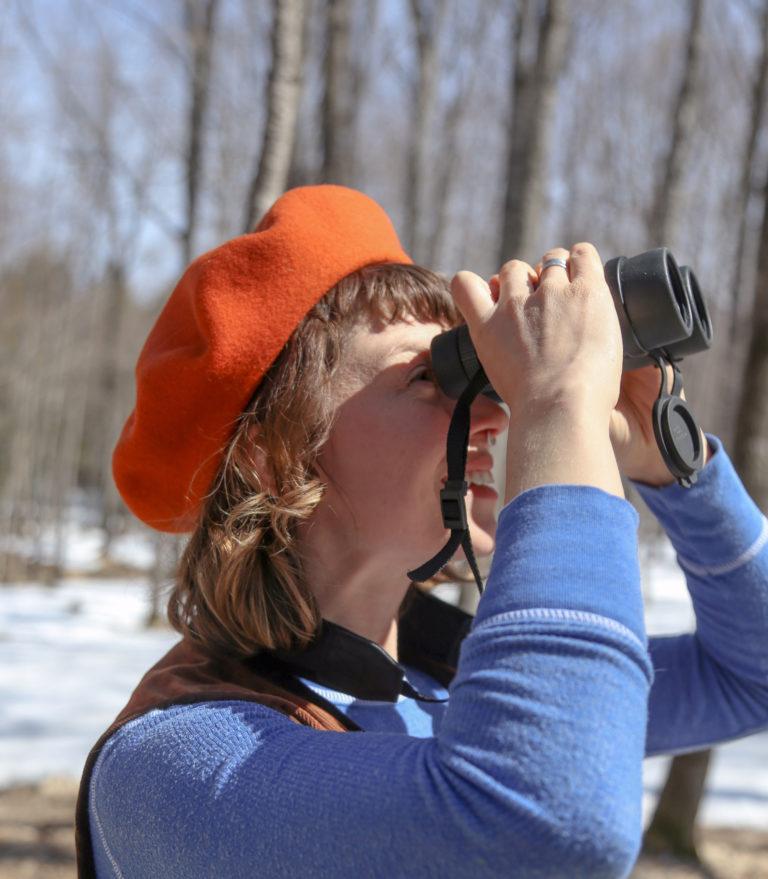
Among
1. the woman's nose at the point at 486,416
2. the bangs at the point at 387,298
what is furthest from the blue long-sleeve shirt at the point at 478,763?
the bangs at the point at 387,298

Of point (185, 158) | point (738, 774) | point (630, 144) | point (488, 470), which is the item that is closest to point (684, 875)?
point (738, 774)

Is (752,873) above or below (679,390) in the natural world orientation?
below

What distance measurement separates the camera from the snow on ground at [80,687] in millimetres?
4590

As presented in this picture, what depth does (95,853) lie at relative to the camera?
3.51 ft

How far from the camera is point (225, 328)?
123 cm

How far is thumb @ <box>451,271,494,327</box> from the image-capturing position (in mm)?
976

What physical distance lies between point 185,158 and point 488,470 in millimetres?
8237

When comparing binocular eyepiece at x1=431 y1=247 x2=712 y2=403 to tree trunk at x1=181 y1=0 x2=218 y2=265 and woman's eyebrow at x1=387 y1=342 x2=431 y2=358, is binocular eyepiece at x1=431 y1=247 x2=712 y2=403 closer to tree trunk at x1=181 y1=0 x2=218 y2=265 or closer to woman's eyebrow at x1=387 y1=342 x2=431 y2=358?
woman's eyebrow at x1=387 y1=342 x2=431 y2=358

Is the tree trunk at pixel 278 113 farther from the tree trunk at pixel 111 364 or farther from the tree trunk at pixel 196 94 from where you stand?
the tree trunk at pixel 111 364

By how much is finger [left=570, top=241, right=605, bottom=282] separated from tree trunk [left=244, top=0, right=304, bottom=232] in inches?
92.1

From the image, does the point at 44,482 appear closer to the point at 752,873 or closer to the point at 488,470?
the point at 752,873

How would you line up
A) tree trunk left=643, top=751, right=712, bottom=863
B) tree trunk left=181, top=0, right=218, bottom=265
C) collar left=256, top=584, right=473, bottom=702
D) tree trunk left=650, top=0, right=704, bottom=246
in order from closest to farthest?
collar left=256, top=584, right=473, bottom=702, tree trunk left=643, top=751, right=712, bottom=863, tree trunk left=650, top=0, right=704, bottom=246, tree trunk left=181, top=0, right=218, bottom=265

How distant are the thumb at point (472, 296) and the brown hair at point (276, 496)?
30 centimetres

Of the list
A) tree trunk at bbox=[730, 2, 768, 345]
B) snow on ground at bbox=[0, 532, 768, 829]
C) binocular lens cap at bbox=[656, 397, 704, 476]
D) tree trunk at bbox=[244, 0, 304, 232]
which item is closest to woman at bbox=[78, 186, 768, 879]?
binocular lens cap at bbox=[656, 397, 704, 476]
